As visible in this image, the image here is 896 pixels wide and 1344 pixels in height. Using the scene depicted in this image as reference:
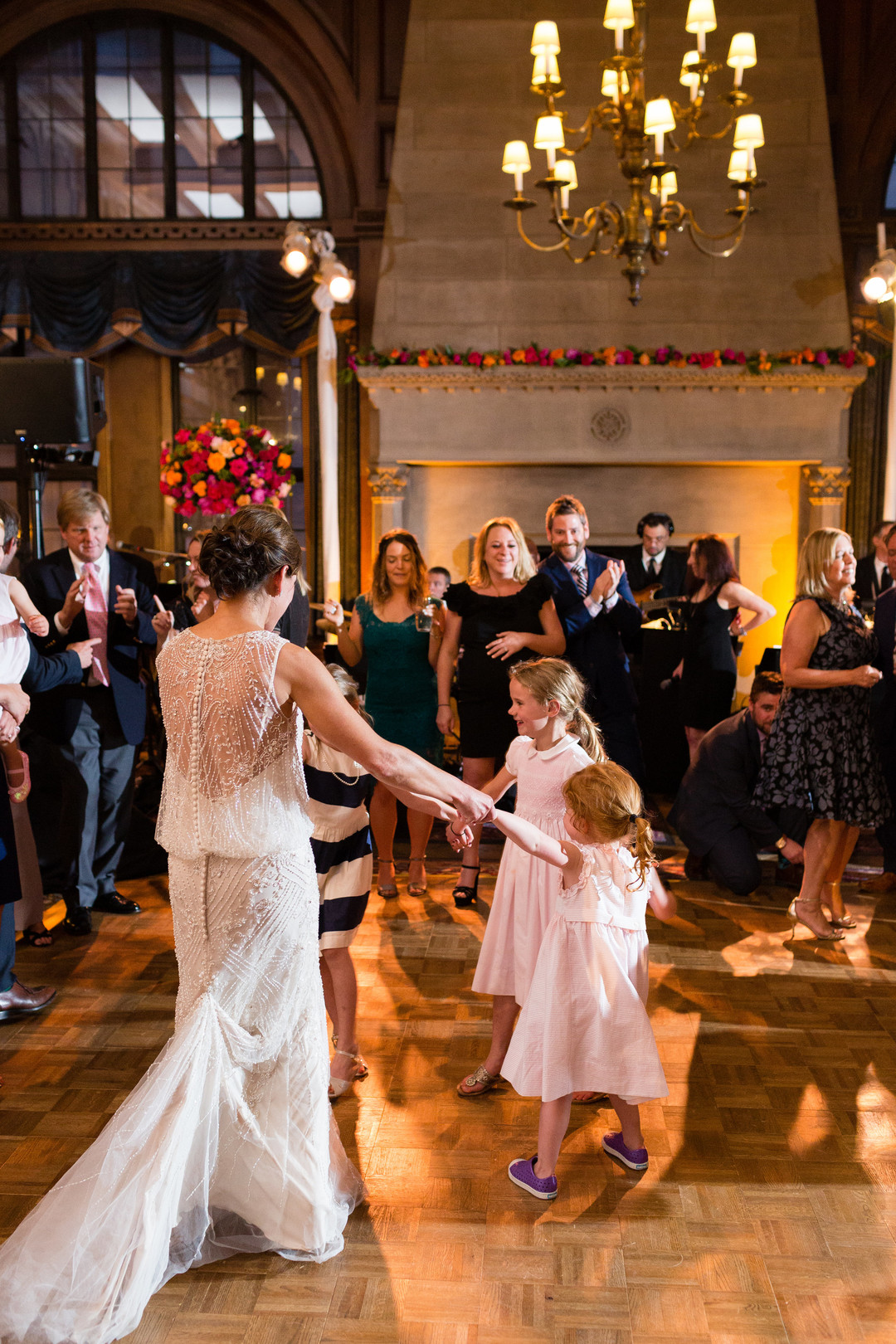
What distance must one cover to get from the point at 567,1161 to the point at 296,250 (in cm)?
620

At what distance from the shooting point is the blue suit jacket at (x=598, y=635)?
4168 mm

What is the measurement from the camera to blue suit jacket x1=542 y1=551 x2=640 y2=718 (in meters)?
4.17

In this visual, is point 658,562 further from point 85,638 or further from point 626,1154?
point 626,1154

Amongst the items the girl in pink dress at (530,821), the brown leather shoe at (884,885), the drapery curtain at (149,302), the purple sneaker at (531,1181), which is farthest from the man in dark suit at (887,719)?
the drapery curtain at (149,302)

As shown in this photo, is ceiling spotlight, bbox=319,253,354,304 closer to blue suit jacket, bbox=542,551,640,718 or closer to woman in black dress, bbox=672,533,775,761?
woman in black dress, bbox=672,533,775,761

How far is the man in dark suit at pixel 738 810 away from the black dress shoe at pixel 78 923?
2.39m

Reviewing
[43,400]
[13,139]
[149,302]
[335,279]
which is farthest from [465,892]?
[13,139]

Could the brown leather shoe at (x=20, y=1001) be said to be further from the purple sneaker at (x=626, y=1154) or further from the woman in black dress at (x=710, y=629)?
the woman in black dress at (x=710, y=629)

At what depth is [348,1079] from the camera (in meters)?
2.74

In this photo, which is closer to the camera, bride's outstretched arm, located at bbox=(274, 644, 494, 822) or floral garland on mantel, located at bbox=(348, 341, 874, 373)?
bride's outstretched arm, located at bbox=(274, 644, 494, 822)

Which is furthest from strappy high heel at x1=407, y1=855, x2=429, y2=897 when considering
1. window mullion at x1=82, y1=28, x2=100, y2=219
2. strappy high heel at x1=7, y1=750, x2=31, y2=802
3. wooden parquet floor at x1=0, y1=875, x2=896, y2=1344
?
window mullion at x1=82, y1=28, x2=100, y2=219

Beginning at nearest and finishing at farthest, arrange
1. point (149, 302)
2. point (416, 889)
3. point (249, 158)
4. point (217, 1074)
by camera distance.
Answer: point (217, 1074) < point (416, 889) < point (149, 302) < point (249, 158)

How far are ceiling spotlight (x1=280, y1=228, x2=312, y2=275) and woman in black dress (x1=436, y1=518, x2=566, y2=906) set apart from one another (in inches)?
144

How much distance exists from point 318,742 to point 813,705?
2.06 meters
